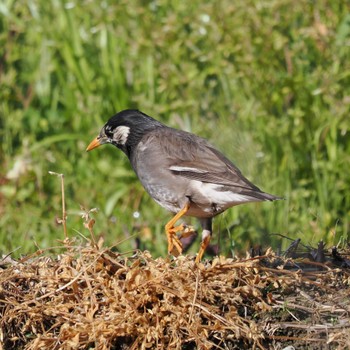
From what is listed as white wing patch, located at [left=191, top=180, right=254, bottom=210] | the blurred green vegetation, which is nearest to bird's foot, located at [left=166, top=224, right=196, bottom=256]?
white wing patch, located at [left=191, top=180, right=254, bottom=210]

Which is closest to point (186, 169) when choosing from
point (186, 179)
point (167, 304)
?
point (186, 179)

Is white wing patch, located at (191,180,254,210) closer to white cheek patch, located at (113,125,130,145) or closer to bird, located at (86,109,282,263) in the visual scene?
bird, located at (86,109,282,263)

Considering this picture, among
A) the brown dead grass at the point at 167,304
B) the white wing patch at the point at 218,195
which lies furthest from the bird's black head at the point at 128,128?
the brown dead grass at the point at 167,304

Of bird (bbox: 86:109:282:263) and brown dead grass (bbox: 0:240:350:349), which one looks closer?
brown dead grass (bbox: 0:240:350:349)

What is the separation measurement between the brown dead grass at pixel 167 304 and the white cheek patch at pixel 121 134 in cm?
200

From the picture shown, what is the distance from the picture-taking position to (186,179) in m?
5.65

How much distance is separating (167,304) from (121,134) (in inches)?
98.8

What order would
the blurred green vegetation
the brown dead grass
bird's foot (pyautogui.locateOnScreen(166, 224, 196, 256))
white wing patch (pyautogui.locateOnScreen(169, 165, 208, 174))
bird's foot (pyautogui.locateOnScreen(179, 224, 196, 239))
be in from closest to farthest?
the brown dead grass < bird's foot (pyautogui.locateOnScreen(179, 224, 196, 239)) < bird's foot (pyautogui.locateOnScreen(166, 224, 196, 256)) < white wing patch (pyautogui.locateOnScreen(169, 165, 208, 174)) < the blurred green vegetation

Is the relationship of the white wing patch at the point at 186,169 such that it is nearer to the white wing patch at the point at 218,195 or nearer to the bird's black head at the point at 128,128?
the white wing patch at the point at 218,195

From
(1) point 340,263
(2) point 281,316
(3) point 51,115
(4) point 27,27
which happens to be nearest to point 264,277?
(2) point 281,316

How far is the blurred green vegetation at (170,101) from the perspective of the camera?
6809mm

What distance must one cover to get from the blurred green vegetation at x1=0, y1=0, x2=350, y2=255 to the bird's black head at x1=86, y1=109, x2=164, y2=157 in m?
0.57

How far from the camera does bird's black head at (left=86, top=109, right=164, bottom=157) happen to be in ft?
20.3

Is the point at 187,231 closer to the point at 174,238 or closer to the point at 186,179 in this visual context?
the point at 174,238
